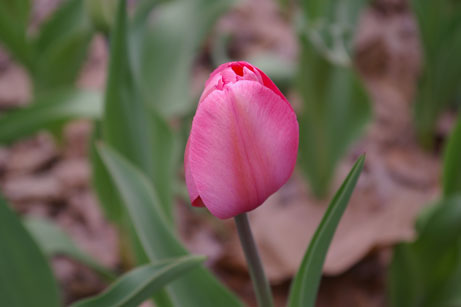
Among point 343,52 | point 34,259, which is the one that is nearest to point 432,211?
point 343,52

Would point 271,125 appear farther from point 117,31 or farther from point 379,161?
point 379,161

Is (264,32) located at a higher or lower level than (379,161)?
higher

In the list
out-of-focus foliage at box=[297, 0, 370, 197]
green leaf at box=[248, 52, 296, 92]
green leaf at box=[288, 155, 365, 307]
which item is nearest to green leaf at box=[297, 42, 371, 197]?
out-of-focus foliage at box=[297, 0, 370, 197]

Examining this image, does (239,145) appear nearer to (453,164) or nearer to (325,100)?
(453,164)

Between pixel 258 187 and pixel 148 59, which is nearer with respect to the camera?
pixel 258 187

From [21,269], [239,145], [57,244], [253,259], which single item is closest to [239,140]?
[239,145]

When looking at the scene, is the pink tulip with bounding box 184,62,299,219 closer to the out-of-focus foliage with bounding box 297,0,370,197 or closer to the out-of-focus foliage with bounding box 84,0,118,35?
the out-of-focus foliage with bounding box 84,0,118,35
